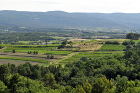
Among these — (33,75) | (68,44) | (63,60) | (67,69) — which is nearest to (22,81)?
(33,75)

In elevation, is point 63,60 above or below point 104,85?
below

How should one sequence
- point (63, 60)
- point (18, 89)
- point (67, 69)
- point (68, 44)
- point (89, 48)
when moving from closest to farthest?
point (18, 89) < point (67, 69) < point (63, 60) < point (89, 48) < point (68, 44)

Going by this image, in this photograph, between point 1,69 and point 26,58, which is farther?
point 26,58

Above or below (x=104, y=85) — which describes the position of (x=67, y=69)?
below

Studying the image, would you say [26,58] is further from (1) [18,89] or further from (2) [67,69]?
(1) [18,89]

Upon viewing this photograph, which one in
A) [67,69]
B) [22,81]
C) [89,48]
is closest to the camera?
[22,81]

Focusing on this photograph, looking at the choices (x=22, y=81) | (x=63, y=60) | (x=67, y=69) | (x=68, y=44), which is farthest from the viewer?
(x=68, y=44)

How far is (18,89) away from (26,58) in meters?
47.9

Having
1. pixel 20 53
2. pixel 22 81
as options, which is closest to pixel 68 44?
pixel 20 53

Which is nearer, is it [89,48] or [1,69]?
[1,69]

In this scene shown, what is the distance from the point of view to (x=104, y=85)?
39875mm

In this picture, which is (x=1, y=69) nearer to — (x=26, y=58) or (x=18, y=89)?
(x=18, y=89)

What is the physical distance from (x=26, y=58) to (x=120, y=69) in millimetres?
39499

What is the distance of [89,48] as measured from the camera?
111312 mm
